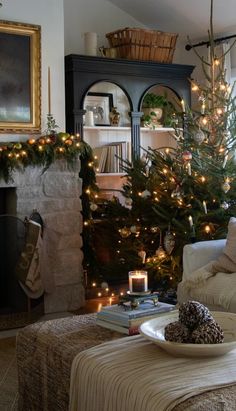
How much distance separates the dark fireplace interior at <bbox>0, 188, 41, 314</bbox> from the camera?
14.3 ft

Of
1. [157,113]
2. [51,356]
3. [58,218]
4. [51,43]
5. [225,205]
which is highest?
[51,43]

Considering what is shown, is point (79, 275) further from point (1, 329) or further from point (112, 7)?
point (112, 7)

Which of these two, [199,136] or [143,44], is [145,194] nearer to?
[199,136]

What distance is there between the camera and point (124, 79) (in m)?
5.01

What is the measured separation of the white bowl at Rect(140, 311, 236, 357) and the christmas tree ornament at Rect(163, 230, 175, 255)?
168 centimetres

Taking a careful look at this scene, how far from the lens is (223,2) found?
4738mm

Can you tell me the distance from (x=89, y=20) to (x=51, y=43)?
0.80 m

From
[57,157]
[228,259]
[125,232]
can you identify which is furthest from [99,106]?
[228,259]

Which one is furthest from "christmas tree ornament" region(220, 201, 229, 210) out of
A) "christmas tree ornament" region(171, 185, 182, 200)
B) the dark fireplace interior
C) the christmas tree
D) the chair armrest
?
the dark fireplace interior

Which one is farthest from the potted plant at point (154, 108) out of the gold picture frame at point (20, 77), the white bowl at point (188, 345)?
the white bowl at point (188, 345)

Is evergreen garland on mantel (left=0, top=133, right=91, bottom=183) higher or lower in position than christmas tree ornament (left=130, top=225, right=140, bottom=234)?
higher

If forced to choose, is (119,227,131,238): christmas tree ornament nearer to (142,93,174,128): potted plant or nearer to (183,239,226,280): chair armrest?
(183,239,226,280): chair armrest

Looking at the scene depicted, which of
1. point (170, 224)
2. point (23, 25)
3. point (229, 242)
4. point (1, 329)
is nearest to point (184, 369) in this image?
point (229, 242)

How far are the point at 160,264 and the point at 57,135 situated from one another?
1288mm
